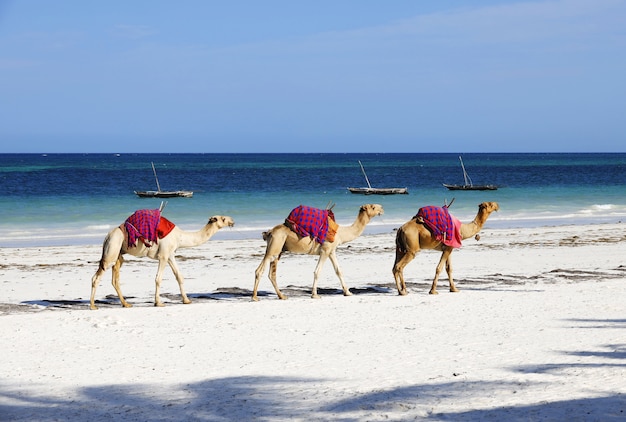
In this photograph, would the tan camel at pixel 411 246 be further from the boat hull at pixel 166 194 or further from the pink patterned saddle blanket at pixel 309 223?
the boat hull at pixel 166 194

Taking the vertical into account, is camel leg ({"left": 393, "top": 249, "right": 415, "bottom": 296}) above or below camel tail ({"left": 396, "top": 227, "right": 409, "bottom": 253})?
below

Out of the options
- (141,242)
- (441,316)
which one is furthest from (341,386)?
(141,242)

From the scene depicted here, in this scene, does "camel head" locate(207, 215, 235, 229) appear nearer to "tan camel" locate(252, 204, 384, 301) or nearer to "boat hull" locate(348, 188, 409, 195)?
"tan camel" locate(252, 204, 384, 301)

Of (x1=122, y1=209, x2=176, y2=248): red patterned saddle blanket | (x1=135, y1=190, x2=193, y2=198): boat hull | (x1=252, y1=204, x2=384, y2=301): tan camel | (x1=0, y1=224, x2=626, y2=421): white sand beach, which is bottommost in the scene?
(x1=135, y1=190, x2=193, y2=198): boat hull

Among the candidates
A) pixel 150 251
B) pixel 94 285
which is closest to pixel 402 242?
pixel 150 251

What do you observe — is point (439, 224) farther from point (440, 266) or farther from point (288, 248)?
point (288, 248)

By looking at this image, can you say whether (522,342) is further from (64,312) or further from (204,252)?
(204,252)

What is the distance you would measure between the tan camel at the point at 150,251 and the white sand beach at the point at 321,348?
35 centimetres

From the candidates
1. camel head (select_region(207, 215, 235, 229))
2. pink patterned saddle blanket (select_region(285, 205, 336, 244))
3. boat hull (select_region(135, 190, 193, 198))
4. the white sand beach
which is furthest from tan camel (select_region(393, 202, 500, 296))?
boat hull (select_region(135, 190, 193, 198))

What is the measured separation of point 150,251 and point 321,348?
A: 428cm

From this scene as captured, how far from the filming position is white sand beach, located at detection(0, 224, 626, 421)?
7457 mm

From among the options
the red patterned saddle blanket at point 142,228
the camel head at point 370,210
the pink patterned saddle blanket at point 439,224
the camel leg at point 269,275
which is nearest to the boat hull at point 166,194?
the camel head at point 370,210

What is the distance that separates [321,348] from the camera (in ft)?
32.3

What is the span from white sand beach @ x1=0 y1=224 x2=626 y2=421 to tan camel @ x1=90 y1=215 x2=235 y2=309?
352mm
